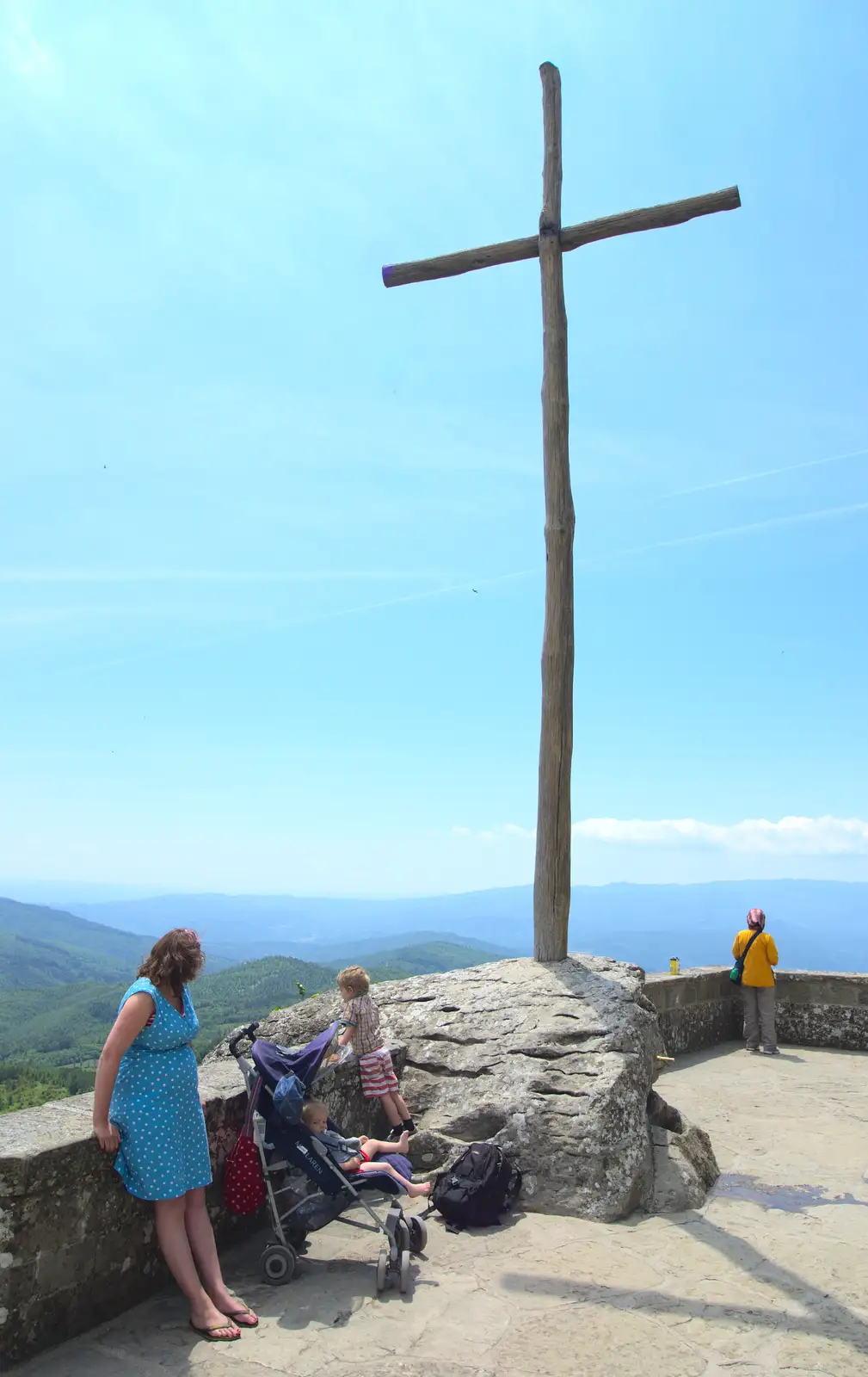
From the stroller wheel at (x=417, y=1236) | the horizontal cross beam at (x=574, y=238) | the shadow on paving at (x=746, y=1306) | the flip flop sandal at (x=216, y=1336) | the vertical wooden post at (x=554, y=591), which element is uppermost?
the horizontal cross beam at (x=574, y=238)

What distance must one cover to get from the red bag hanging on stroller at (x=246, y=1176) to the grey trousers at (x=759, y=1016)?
650 centimetres

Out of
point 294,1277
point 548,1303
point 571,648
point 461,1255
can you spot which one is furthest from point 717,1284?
point 571,648

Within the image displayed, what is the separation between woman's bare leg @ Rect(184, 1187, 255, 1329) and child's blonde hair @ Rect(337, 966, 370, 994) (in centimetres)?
149

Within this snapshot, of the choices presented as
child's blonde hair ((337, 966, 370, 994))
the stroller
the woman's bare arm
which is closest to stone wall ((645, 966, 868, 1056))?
child's blonde hair ((337, 966, 370, 994))

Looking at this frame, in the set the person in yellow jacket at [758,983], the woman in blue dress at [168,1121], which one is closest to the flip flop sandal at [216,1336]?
the woman in blue dress at [168,1121]

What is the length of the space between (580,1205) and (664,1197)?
0.52 metres

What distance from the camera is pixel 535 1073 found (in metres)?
4.84

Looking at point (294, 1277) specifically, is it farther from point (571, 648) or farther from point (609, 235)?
point (609, 235)

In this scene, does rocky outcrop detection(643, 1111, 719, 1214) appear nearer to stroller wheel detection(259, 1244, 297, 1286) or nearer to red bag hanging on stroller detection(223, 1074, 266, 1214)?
stroller wheel detection(259, 1244, 297, 1286)

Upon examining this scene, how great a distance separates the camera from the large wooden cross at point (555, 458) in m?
6.41

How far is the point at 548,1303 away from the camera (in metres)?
3.37

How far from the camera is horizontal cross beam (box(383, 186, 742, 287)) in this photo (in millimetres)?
6699

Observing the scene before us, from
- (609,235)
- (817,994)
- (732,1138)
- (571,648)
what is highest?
(609,235)

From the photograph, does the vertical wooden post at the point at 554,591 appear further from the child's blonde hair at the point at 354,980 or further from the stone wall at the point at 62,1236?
the stone wall at the point at 62,1236
